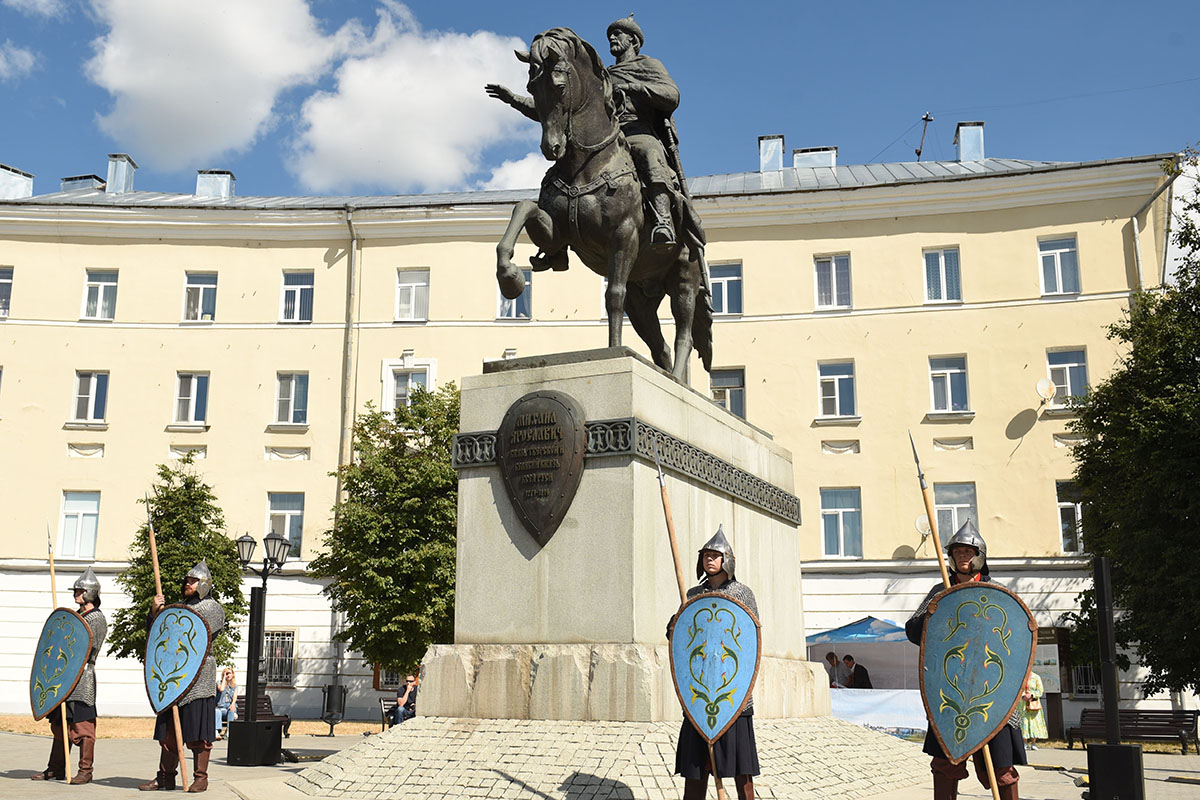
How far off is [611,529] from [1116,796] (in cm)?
467

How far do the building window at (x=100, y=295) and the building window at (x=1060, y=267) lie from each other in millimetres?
27036

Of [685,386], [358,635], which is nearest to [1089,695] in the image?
[358,635]

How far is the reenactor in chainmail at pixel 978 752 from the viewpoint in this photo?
6488mm

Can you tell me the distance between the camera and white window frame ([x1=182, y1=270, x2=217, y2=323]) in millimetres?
35719

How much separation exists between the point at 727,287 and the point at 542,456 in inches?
1019

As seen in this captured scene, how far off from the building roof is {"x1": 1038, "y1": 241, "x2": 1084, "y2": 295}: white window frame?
203 centimetres

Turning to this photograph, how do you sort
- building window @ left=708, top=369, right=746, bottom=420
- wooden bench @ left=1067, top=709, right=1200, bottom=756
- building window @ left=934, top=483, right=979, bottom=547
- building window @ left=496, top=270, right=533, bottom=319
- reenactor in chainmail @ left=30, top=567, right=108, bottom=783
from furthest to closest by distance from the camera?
building window @ left=496, top=270, right=533, bottom=319 → building window @ left=708, top=369, right=746, bottom=420 → building window @ left=934, top=483, right=979, bottom=547 → wooden bench @ left=1067, top=709, right=1200, bottom=756 → reenactor in chainmail @ left=30, top=567, right=108, bottom=783

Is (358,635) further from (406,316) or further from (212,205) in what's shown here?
(212,205)

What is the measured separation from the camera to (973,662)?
6.50 metres

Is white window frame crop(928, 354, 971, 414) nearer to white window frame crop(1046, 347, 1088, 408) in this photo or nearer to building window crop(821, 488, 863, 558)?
white window frame crop(1046, 347, 1088, 408)

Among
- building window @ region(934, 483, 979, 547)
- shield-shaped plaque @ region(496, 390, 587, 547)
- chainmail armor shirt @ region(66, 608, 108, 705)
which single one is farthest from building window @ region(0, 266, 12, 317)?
shield-shaped plaque @ region(496, 390, 587, 547)

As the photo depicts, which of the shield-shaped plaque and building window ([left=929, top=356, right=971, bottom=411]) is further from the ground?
building window ([left=929, top=356, right=971, bottom=411])

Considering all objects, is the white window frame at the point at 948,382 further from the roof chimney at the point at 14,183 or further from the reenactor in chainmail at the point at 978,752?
the roof chimney at the point at 14,183

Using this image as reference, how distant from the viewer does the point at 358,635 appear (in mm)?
27562
